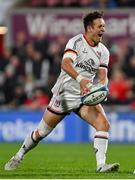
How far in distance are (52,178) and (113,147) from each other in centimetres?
906

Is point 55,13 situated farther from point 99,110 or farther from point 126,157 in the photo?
point 99,110

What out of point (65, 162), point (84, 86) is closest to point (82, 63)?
point (84, 86)

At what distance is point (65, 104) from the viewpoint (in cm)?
1212

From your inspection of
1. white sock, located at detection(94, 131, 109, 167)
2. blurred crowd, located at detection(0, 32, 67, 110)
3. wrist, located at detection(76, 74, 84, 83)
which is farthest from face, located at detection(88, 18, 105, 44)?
blurred crowd, located at detection(0, 32, 67, 110)

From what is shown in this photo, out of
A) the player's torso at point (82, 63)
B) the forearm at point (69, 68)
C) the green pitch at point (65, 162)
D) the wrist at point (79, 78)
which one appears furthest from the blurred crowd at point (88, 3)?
the wrist at point (79, 78)

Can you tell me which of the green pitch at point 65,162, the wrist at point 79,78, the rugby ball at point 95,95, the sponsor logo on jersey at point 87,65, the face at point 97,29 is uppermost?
the face at point 97,29

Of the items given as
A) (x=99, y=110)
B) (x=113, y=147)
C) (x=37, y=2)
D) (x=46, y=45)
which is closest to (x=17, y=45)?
(x=46, y=45)

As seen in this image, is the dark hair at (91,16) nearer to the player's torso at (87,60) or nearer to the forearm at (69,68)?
the player's torso at (87,60)

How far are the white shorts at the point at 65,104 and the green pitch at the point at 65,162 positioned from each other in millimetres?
851

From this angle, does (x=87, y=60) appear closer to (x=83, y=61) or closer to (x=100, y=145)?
(x=83, y=61)

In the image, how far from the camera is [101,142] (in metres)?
11.8

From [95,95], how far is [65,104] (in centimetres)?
83

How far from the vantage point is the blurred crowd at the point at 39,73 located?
→ 2148 cm

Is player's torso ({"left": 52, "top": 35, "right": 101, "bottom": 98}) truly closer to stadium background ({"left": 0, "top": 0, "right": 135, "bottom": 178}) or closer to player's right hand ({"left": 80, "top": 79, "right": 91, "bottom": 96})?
player's right hand ({"left": 80, "top": 79, "right": 91, "bottom": 96})
